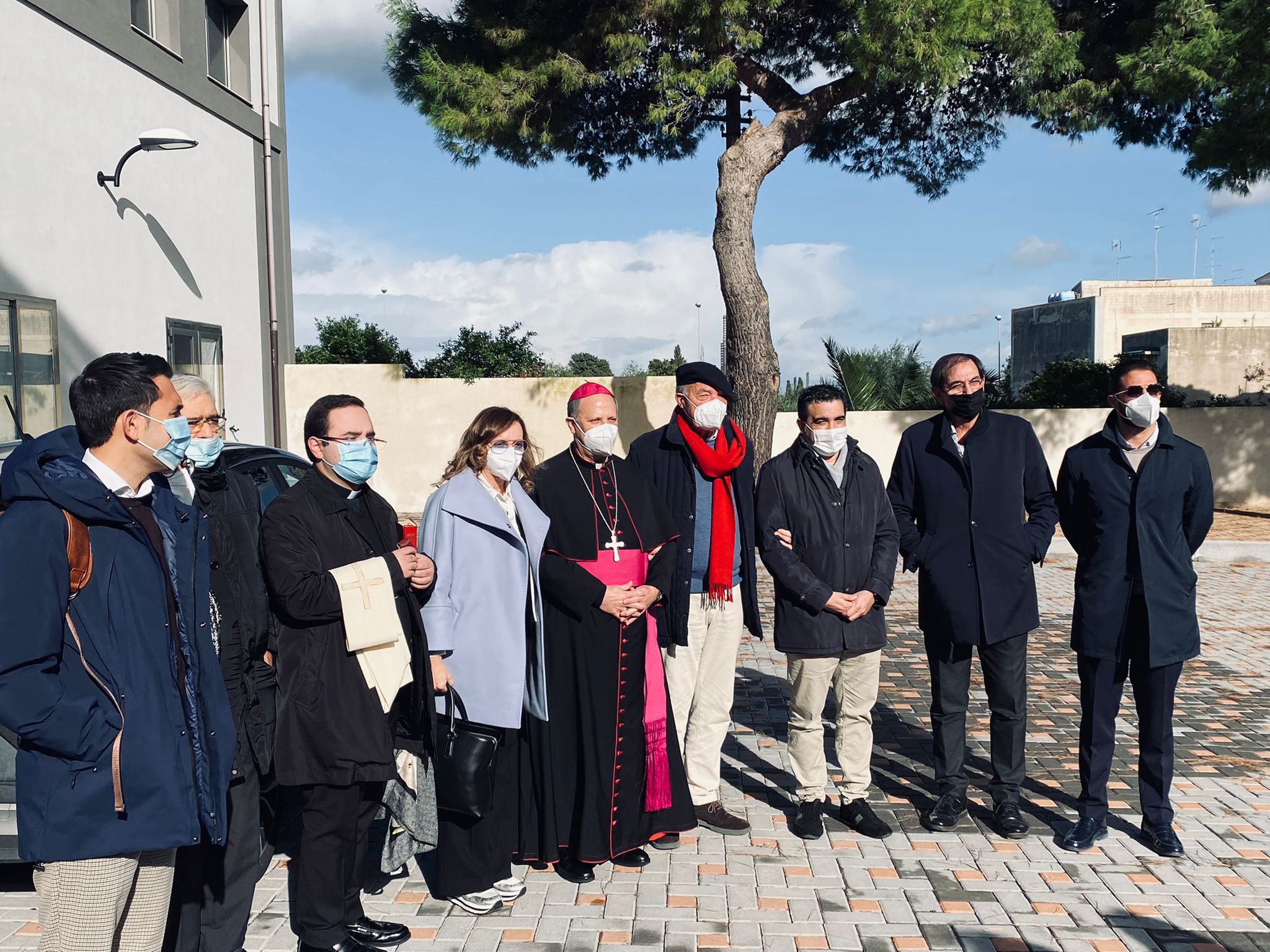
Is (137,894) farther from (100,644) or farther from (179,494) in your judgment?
(179,494)

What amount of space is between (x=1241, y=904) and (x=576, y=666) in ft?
9.04

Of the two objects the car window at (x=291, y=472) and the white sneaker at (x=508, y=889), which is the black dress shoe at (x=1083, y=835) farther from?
the car window at (x=291, y=472)

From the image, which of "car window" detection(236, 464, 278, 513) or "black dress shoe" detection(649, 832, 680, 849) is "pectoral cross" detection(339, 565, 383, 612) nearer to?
"car window" detection(236, 464, 278, 513)

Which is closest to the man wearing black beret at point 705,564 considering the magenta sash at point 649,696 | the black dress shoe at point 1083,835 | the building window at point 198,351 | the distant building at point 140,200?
the magenta sash at point 649,696

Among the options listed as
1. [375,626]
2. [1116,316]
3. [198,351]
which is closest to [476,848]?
[375,626]

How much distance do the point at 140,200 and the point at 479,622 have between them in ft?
35.0

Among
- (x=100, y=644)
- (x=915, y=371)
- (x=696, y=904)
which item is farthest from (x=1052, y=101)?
(x=100, y=644)

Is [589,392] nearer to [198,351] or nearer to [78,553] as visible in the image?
[78,553]

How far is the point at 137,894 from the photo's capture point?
2.81 metres

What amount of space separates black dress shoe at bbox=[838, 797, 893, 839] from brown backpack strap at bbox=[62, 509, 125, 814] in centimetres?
334

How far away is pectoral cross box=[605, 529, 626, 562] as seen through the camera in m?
4.53

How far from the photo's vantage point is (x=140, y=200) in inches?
492

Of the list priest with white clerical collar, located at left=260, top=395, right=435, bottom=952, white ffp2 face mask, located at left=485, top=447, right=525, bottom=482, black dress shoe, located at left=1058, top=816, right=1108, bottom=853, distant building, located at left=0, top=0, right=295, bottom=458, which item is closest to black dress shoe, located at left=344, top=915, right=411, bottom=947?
priest with white clerical collar, located at left=260, top=395, right=435, bottom=952

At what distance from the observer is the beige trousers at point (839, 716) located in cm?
487
